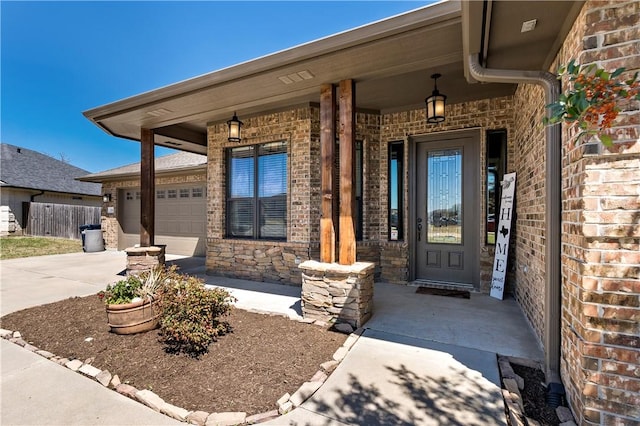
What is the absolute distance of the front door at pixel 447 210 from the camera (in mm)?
4738

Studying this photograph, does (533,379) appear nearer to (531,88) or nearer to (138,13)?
(531,88)

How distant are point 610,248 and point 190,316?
3255mm

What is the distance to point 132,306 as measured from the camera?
3.00 metres

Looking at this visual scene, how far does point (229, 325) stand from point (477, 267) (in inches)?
153

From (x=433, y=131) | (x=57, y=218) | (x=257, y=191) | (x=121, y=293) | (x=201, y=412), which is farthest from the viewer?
(x=57, y=218)

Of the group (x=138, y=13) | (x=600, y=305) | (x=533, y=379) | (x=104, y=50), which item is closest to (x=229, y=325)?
(x=533, y=379)

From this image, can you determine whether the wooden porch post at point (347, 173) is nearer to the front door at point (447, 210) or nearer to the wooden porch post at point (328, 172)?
the wooden porch post at point (328, 172)

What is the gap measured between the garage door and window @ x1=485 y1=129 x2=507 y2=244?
7.27 metres

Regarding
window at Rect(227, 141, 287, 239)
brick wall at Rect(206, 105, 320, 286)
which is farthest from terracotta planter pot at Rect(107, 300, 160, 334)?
window at Rect(227, 141, 287, 239)

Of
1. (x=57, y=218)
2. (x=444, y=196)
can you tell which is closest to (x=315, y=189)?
(x=444, y=196)

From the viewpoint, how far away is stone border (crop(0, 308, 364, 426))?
6.02 feet

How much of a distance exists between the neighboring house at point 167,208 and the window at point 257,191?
240 cm

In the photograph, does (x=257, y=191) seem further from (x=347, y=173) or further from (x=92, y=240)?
(x=92, y=240)

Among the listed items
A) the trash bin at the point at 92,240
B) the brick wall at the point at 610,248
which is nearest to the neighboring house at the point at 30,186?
the trash bin at the point at 92,240
